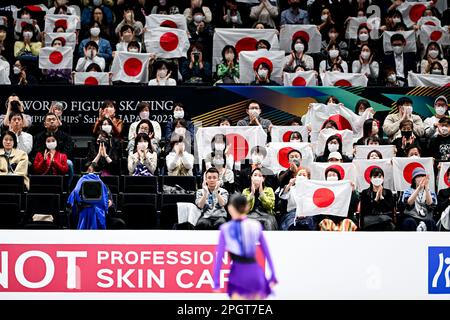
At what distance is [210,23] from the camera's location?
1997 centimetres

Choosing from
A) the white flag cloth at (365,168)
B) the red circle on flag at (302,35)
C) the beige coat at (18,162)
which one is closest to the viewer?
the beige coat at (18,162)

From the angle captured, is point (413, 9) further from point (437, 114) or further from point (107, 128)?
point (107, 128)

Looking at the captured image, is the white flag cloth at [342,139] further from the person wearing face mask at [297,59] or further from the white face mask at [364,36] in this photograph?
the white face mask at [364,36]

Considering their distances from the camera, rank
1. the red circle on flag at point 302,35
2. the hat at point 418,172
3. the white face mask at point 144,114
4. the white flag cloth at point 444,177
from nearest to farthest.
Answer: the hat at point 418,172 → the white flag cloth at point 444,177 → the white face mask at point 144,114 → the red circle on flag at point 302,35

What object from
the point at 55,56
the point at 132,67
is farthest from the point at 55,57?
the point at 132,67

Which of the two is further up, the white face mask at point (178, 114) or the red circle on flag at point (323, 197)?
the white face mask at point (178, 114)

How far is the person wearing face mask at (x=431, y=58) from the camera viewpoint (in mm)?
18859

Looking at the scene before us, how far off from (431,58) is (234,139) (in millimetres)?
4629

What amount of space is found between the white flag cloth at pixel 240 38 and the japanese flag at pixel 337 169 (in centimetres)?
444

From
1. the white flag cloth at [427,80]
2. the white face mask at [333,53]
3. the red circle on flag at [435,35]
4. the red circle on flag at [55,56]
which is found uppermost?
the red circle on flag at [435,35]

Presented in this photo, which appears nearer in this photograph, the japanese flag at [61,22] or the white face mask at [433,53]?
the white face mask at [433,53]

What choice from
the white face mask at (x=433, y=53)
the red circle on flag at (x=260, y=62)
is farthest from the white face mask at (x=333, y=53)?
the white face mask at (x=433, y=53)

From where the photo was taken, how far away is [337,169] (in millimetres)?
15055

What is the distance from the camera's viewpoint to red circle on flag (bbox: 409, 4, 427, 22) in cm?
2058
